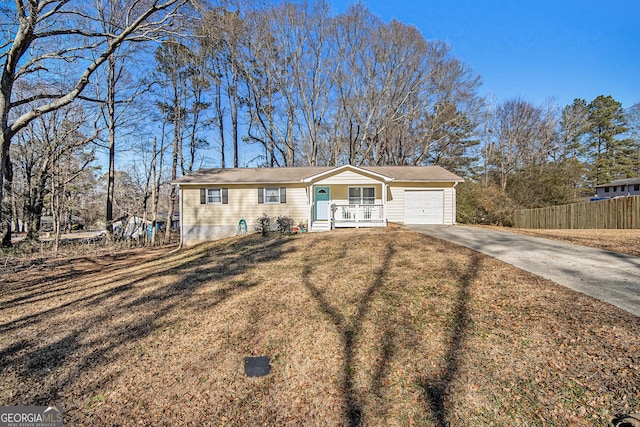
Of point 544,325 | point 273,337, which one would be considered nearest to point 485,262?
point 544,325

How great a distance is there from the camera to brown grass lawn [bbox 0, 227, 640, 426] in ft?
8.27

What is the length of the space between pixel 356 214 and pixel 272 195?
4.42 metres

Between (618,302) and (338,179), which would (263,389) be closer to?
(618,302)

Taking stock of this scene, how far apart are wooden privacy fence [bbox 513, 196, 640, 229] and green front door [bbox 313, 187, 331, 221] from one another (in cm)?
1110

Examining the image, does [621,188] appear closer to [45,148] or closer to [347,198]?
[347,198]

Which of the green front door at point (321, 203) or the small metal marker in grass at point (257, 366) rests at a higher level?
the green front door at point (321, 203)

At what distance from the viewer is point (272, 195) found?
1446 cm

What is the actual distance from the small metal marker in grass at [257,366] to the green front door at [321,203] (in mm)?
10945

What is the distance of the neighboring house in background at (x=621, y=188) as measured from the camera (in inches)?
1176

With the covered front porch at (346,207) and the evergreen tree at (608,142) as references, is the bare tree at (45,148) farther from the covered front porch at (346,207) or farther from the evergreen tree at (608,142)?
the evergreen tree at (608,142)

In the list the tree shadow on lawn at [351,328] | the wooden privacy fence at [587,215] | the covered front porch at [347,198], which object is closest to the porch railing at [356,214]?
the covered front porch at [347,198]

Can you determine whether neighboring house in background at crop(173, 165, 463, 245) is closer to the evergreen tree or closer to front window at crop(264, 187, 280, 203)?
front window at crop(264, 187, 280, 203)

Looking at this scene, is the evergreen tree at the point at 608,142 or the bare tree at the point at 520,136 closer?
the bare tree at the point at 520,136

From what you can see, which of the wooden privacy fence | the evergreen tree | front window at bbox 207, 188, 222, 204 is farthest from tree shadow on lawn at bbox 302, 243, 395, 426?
the evergreen tree
